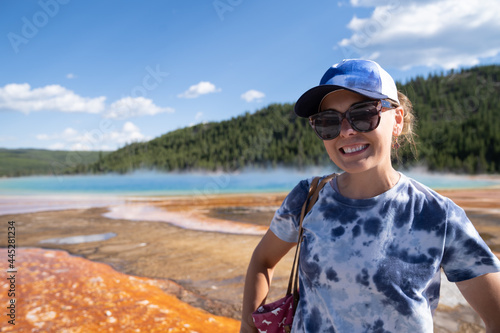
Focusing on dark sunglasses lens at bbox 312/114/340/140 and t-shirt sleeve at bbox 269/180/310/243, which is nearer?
dark sunglasses lens at bbox 312/114/340/140

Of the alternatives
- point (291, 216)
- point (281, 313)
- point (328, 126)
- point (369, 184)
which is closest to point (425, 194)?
point (369, 184)

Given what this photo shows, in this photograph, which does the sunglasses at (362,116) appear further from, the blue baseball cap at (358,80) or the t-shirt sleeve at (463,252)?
the t-shirt sleeve at (463,252)

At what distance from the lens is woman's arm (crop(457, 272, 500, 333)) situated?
1356 mm

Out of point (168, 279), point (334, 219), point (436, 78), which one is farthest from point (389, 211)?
point (436, 78)

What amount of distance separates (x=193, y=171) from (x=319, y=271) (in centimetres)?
9149

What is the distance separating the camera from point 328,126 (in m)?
1.61

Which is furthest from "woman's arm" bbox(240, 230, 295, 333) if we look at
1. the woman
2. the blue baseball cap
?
the blue baseball cap

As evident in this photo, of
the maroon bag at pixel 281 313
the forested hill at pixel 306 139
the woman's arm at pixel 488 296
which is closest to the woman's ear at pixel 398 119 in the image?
the maroon bag at pixel 281 313

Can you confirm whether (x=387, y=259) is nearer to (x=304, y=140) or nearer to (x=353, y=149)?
(x=353, y=149)

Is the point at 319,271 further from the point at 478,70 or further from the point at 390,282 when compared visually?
the point at 478,70

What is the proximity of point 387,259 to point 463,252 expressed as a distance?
280 mm

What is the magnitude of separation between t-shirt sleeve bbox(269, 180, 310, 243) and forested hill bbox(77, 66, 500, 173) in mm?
71562

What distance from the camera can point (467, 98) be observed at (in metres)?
112

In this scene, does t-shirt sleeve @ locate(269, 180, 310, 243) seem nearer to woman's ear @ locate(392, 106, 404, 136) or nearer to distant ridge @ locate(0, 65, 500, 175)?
woman's ear @ locate(392, 106, 404, 136)
